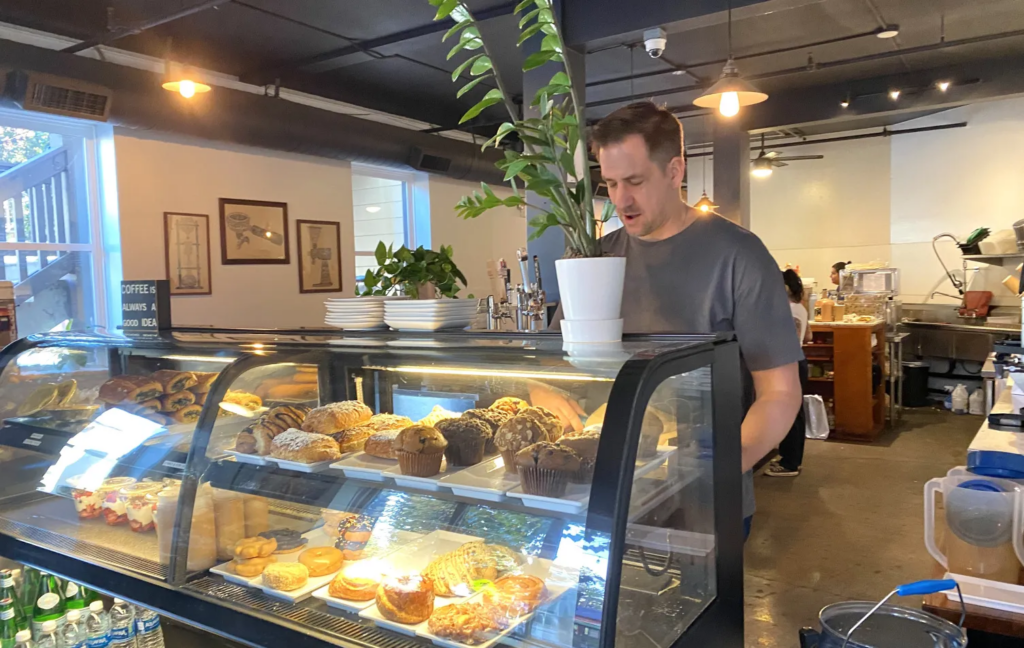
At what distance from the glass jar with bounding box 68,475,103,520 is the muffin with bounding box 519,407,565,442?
4.47 ft

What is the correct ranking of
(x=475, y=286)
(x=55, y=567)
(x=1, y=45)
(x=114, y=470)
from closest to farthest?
(x=55, y=567) → (x=114, y=470) → (x=1, y=45) → (x=475, y=286)

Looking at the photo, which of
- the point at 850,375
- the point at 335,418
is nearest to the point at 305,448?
the point at 335,418

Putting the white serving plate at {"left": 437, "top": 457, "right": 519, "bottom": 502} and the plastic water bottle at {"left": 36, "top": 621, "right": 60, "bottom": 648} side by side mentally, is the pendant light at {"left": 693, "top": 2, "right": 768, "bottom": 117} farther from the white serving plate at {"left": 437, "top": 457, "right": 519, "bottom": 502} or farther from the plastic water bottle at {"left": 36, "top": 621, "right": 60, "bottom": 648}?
the plastic water bottle at {"left": 36, "top": 621, "right": 60, "bottom": 648}

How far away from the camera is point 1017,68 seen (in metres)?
6.89

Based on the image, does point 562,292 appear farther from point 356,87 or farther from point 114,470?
point 356,87

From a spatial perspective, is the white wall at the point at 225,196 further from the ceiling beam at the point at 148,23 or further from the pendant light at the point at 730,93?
the pendant light at the point at 730,93

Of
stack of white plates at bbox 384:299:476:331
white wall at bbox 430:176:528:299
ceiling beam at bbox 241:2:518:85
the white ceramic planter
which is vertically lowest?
stack of white plates at bbox 384:299:476:331

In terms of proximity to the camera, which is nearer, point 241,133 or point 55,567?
point 55,567

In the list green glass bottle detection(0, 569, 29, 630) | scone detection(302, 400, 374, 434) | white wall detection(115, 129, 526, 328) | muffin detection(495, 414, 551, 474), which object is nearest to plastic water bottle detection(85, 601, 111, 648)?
green glass bottle detection(0, 569, 29, 630)

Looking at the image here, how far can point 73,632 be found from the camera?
2123mm

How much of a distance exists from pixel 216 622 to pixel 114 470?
2.52ft

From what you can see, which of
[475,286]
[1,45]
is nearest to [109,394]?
[1,45]

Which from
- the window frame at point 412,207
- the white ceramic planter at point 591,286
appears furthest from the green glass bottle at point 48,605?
the window frame at point 412,207

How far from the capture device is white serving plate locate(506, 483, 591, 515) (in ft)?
4.13
